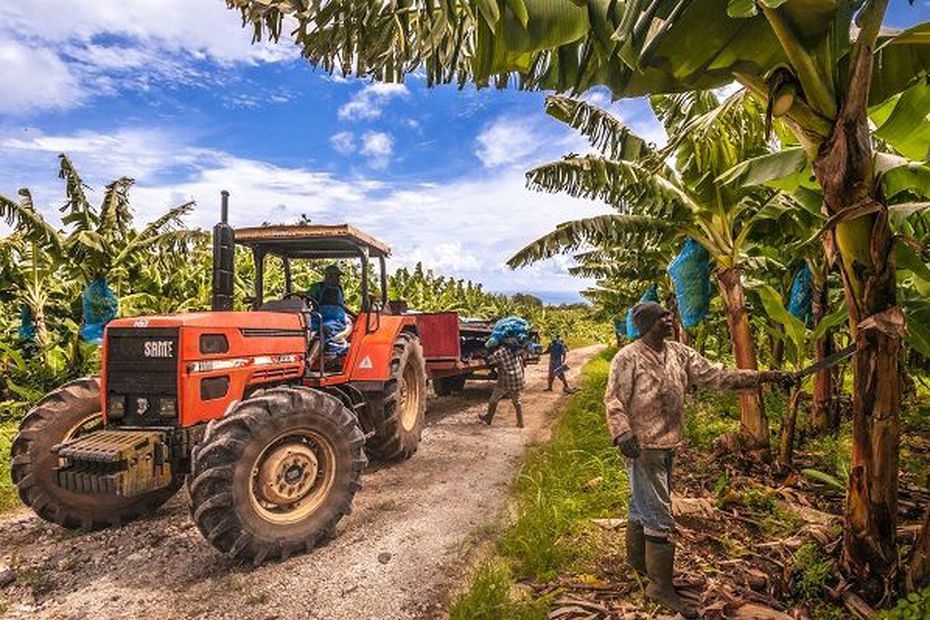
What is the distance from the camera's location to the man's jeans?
3010mm

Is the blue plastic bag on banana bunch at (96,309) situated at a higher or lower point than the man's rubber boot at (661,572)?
higher

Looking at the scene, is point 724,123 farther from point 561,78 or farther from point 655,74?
point 561,78

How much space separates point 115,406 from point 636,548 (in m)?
3.91

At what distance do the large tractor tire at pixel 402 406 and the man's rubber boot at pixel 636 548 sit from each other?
291 cm

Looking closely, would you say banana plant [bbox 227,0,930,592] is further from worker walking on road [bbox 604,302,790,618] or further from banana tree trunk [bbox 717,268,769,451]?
banana tree trunk [bbox 717,268,769,451]

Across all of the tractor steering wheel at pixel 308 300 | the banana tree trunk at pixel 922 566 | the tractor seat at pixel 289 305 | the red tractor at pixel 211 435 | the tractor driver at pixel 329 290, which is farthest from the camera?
the tractor driver at pixel 329 290

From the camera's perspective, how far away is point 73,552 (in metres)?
3.75

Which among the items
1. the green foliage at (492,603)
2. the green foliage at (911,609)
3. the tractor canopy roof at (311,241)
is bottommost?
the green foliage at (492,603)

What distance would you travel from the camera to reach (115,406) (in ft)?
13.1

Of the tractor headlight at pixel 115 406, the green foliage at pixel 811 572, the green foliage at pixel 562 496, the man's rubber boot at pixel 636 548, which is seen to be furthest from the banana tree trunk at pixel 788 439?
the tractor headlight at pixel 115 406

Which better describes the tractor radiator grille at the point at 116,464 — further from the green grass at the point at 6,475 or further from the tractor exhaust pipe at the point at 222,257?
the green grass at the point at 6,475

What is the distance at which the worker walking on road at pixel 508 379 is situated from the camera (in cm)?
782

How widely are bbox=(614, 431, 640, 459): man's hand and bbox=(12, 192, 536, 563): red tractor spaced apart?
6.80ft

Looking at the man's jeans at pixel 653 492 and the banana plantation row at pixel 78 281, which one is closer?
the man's jeans at pixel 653 492
